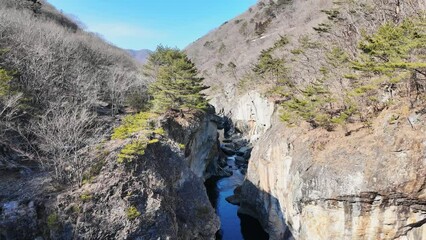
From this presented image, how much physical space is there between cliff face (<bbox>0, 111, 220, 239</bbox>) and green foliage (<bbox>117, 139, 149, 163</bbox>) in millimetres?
250

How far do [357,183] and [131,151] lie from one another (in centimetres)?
1195

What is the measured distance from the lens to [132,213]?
1281 cm

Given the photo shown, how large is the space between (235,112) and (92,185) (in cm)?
4577

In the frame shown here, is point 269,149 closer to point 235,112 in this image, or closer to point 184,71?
point 184,71

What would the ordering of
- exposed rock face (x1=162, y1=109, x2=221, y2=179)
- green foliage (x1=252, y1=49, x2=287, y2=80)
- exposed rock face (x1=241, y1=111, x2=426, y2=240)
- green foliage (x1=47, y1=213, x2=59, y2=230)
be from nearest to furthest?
green foliage (x1=47, y1=213, x2=59, y2=230) < exposed rock face (x1=241, y1=111, x2=426, y2=240) < exposed rock face (x1=162, y1=109, x2=221, y2=179) < green foliage (x1=252, y1=49, x2=287, y2=80)

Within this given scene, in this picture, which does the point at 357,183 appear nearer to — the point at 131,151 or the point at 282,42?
the point at 131,151

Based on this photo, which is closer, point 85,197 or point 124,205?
point 85,197

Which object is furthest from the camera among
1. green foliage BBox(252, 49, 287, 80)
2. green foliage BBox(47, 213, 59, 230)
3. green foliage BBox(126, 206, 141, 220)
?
green foliage BBox(252, 49, 287, 80)

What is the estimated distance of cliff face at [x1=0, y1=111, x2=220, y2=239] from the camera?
455 inches

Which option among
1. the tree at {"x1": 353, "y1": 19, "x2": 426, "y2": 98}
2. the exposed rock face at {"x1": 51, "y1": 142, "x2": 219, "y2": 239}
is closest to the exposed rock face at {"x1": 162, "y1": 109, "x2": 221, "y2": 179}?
the exposed rock face at {"x1": 51, "y1": 142, "x2": 219, "y2": 239}

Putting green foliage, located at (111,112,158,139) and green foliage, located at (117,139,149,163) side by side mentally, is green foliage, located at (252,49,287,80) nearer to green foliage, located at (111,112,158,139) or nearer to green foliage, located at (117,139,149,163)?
green foliage, located at (111,112,158,139)

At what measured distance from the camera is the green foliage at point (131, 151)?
560 inches

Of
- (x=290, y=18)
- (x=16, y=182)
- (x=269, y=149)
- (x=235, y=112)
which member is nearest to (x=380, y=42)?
(x=269, y=149)

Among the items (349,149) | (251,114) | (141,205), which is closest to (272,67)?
(251,114)
